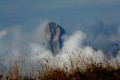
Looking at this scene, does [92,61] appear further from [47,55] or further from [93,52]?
[47,55]

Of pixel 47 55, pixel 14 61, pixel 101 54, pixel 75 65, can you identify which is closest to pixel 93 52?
pixel 101 54

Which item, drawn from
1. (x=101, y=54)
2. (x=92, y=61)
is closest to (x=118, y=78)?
(x=92, y=61)

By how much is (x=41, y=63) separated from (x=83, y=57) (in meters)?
1.71

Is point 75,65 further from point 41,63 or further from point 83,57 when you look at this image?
point 41,63

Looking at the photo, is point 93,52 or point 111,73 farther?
point 93,52

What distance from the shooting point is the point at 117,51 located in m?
8.88

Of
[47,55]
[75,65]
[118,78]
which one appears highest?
[47,55]

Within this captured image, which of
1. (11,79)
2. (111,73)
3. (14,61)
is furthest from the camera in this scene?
(14,61)

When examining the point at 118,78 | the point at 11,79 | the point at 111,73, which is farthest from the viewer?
the point at 11,79

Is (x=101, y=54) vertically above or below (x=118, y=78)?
above

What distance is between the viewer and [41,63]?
27.2ft

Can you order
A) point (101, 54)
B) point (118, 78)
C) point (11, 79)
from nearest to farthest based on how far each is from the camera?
point (118, 78), point (11, 79), point (101, 54)

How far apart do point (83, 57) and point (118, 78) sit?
242 centimetres

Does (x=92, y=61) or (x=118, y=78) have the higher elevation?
(x=92, y=61)
